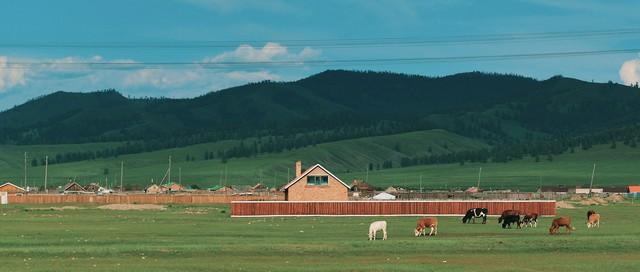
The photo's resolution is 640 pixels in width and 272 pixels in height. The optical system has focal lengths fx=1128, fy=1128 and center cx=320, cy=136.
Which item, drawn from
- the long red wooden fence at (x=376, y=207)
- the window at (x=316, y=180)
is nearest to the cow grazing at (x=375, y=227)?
the long red wooden fence at (x=376, y=207)

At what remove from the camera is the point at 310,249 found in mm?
50562

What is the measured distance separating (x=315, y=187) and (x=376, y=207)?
536 inches

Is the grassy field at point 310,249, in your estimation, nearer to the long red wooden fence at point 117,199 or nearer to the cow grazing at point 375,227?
the cow grazing at point 375,227

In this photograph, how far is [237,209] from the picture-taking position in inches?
3595

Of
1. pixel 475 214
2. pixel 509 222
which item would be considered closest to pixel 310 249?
pixel 509 222

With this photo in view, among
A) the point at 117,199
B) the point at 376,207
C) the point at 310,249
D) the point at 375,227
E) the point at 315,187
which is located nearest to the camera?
the point at 310,249

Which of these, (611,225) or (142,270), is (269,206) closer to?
(611,225)

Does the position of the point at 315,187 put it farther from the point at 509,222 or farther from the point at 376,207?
the point at 509,222

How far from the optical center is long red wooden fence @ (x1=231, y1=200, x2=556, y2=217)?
300 ft

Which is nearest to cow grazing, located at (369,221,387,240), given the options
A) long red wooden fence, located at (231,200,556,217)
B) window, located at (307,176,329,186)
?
long red wooden fence, located at (231,200,556,217)

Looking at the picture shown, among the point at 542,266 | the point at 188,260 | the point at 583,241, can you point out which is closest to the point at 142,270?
the point at 188,260

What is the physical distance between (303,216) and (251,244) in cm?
3854

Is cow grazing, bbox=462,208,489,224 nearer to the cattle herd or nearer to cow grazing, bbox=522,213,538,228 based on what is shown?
the cattle herd

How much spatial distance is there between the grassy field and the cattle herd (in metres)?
0.77
